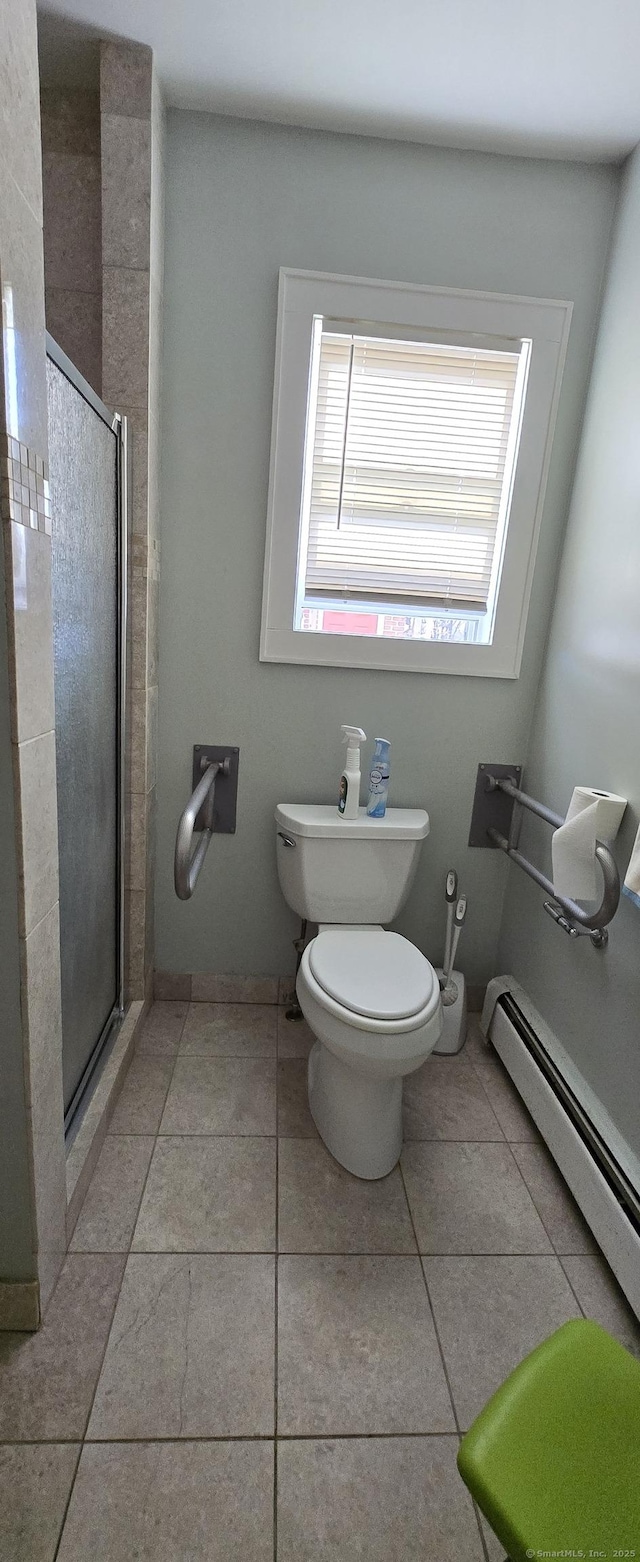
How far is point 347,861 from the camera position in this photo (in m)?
1.92

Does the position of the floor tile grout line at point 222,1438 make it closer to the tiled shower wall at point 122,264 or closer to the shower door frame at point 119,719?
the shower door frame at point 119,719

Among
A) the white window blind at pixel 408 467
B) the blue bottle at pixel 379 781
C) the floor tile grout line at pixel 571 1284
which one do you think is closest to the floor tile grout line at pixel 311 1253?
the floor tile grout line at pixel 571 1284

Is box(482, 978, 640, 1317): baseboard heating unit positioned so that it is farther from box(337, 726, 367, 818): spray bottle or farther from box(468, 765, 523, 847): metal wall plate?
box(337, 726, 367, 818): spray bottle

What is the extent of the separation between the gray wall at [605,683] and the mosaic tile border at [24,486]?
1198mm

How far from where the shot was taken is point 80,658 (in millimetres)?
1394

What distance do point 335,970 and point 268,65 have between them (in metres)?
1.96

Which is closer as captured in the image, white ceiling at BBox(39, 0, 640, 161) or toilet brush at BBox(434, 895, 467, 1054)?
white ceiling at BBox(39, 0, 640, 161)

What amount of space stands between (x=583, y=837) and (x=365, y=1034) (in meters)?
0.63

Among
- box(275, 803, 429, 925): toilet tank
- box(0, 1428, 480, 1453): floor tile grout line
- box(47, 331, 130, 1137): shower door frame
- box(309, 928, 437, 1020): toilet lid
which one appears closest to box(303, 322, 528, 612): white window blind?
box(47, 331, 130, 1137): shower door frame

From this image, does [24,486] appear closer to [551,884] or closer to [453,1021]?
[551,884]

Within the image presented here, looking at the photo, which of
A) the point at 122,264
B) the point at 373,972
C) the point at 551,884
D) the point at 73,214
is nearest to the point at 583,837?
the point at 551,884

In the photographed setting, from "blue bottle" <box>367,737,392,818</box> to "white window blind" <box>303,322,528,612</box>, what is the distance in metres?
0.42

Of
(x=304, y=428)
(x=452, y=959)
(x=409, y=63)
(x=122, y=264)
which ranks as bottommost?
(x=452, y=959)

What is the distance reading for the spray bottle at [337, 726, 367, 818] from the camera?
1908mm
